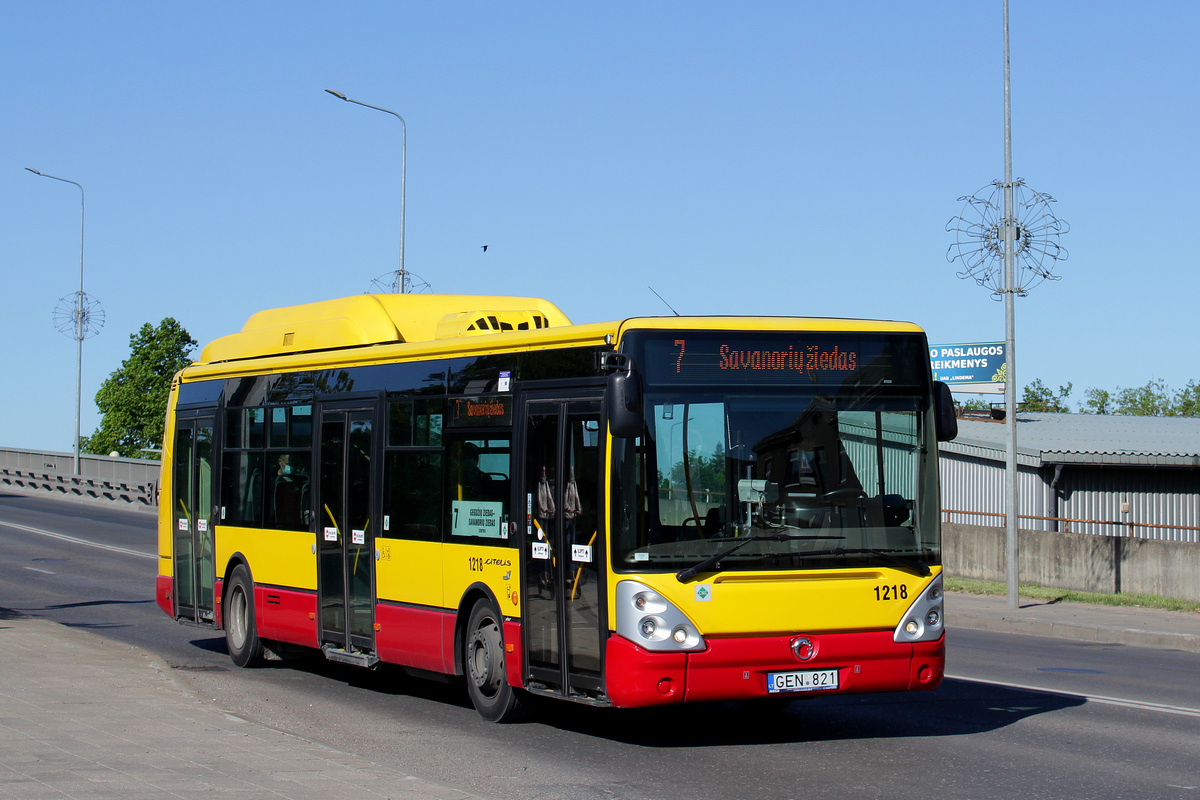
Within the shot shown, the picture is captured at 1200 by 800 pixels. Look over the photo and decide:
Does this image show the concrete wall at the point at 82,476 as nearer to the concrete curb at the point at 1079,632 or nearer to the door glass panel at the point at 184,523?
the door glass panel at the point at 184,523

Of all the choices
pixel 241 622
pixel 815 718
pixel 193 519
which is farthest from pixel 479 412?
pixel 193 519

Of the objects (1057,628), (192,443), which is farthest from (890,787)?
(1057,628)

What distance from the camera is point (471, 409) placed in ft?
36.1

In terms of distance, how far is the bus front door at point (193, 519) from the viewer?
15.5 m

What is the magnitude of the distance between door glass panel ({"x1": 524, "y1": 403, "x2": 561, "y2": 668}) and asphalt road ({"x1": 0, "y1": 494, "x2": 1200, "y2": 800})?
66cm

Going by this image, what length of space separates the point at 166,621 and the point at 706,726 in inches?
426

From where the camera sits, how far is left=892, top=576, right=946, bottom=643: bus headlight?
31.1ft

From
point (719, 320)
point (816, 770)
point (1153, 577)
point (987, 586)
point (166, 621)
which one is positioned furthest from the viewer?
point (987, 586)

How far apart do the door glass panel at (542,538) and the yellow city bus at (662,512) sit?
0.06 ft

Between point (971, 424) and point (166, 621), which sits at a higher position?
point (971, 424)

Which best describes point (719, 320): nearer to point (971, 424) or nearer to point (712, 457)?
point (712, 457)

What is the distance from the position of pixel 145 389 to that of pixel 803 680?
302ft

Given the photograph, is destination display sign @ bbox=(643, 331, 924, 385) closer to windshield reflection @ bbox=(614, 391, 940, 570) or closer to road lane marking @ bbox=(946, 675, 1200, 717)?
windshield reflection @ bbox=(614, 391, 940, 570)

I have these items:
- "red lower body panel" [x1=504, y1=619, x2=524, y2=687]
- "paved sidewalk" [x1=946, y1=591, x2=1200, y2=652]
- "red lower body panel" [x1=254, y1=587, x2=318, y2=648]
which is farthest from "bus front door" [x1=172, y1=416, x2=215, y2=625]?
"paved sidewalk" [x1=946, y1=591, x2=1200, y2=652]
